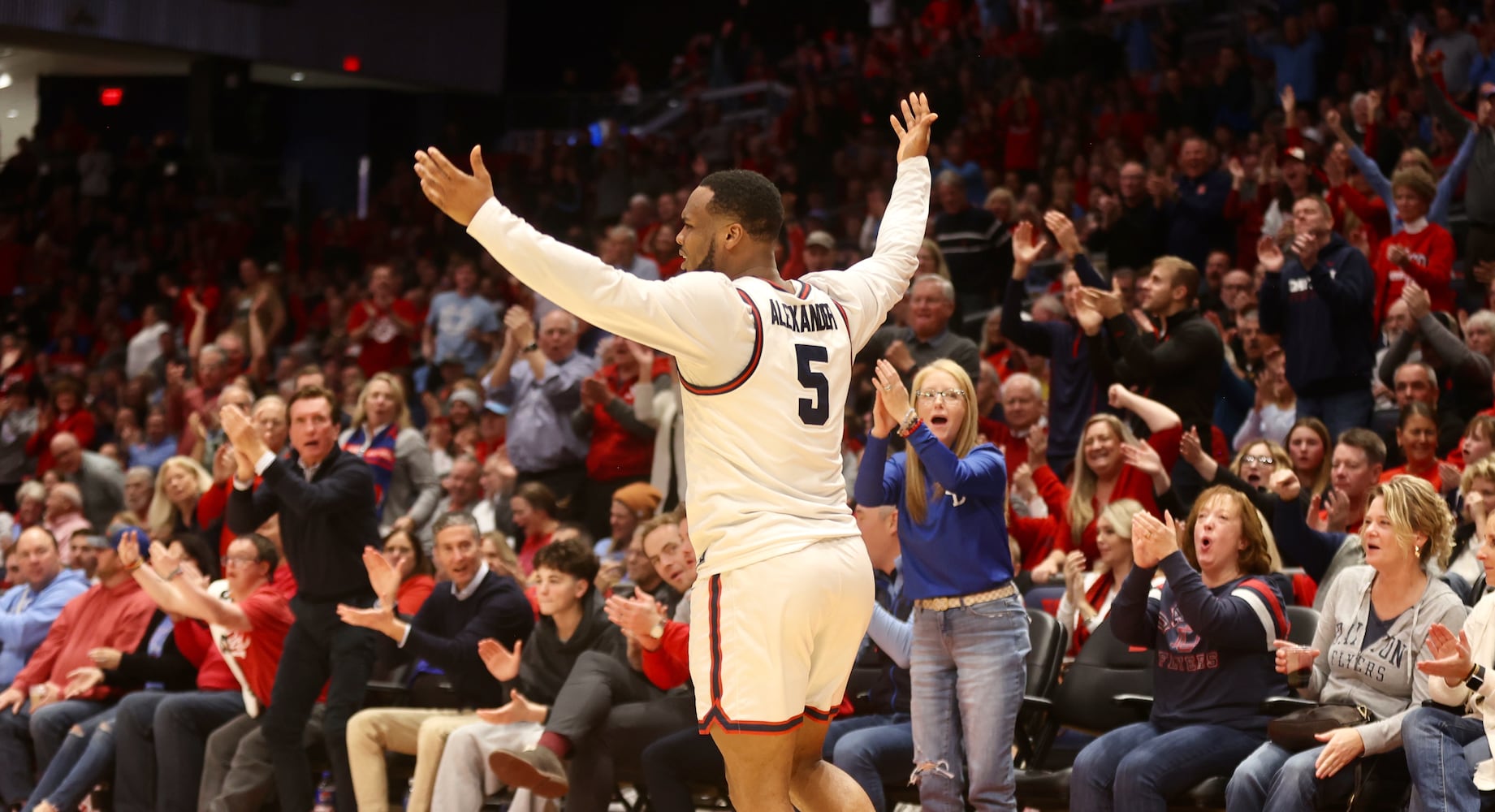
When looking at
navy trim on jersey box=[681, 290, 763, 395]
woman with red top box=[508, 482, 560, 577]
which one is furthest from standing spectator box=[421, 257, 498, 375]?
navy trim on jersey box=[681, 290, 763, 395]

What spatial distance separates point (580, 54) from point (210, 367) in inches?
400

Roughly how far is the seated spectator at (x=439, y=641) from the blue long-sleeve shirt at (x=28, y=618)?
9.03 feet

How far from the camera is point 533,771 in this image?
6.14 meters

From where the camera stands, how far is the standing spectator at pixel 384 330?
521 inches

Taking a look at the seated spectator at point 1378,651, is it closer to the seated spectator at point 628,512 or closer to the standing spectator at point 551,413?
the seated spectator at point 628,512

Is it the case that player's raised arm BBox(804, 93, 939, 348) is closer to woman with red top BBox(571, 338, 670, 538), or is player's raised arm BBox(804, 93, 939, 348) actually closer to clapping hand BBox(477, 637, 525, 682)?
clapping hand BBox(477, 637, 525, 682)

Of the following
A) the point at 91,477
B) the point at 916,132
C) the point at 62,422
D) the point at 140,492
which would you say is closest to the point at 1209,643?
the point at 916,132

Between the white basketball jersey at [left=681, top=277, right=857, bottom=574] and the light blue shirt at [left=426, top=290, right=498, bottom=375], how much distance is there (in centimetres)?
870

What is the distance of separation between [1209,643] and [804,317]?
239 centimetres

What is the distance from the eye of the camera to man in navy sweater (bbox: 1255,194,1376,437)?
7777mm

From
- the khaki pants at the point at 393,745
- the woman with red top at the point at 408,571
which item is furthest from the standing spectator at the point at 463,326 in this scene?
the khaki pants at the point at 393,745

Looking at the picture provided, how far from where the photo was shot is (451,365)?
1205cm

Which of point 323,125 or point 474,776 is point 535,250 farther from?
point 323,125

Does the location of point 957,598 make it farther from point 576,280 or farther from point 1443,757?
point 576,280
